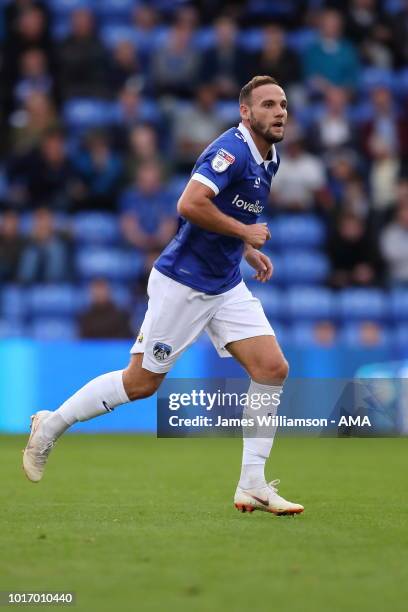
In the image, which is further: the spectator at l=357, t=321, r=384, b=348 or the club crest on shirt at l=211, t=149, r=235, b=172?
the spectator at l=357, t=321, r=384, b=348

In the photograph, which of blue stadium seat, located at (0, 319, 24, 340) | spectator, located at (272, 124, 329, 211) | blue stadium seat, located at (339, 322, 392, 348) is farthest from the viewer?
spectator, located at (272, 124, 329, 211)

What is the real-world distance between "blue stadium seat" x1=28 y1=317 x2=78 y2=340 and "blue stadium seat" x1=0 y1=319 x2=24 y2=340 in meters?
0.13

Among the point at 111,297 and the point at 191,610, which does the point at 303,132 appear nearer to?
the point at 111,297

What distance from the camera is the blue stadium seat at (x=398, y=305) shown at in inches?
620

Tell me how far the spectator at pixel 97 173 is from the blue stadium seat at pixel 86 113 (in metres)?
0.70

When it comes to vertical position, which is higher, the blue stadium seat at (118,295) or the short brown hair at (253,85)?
the short brown hair at (253,85)

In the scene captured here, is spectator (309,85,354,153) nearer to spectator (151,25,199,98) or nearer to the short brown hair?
spectator (151,25,199,98)

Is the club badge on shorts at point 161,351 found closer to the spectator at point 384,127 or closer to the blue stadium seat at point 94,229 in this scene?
the blue stadium seat at point 94,229

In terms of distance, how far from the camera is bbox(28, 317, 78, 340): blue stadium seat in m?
15.1

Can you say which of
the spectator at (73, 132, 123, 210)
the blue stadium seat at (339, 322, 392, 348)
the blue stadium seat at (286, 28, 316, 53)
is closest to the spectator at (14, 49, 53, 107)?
the spectator at (73, 132, 123, 210)

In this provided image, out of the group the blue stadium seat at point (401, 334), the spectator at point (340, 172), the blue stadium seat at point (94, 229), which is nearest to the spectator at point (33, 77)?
A: the blue stadium seat at point (94, 229)

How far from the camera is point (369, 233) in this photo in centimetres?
1603

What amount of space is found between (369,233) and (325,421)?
7820 millimetres

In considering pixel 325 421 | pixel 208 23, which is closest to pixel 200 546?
pixel 325 421
